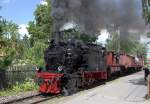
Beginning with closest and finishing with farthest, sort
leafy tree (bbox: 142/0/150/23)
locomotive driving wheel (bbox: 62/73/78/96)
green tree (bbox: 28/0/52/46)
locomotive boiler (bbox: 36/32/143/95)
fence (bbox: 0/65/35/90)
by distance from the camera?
1. locomotive boiler (bbox: 36/32/143/95)
2. locomotive driving wheel (bbox: 62/73/78/96)
3. fence (bbox: 0/65/35/90)
4. leafy tree (bbox: 142/0/150/23)
5. green tree (bbox: 28/0/52/46)

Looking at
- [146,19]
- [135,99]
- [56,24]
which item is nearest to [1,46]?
[56,24]

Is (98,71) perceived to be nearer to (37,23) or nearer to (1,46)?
(1,46)

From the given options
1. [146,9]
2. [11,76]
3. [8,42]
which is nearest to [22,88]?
[11,76]

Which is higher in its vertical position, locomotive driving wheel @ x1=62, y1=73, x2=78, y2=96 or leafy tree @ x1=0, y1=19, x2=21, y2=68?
leafy tree @ x1=0, y1=19, x2=21, y2=68

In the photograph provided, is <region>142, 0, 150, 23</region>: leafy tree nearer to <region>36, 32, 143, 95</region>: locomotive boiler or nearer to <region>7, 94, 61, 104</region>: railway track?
<region>36, 32, 143, 95</region>: locomotive boiler

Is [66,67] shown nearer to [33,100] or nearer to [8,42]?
[33,100]

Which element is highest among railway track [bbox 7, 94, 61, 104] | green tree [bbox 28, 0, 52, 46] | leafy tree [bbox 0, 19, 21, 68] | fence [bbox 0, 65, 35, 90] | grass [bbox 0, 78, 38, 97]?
green tree [bbox 28, 0, 52, 46]

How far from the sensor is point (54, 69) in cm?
2194

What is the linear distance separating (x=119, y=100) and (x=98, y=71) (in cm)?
904

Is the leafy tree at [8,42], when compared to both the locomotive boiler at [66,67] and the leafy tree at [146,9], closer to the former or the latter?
the locomotive boiler at [66,67]

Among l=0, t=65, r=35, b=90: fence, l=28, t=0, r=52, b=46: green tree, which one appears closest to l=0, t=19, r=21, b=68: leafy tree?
l=0, t=65, r=35, b=90: fence

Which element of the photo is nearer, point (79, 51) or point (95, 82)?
point (79, 51)

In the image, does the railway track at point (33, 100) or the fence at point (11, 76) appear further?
the fence at point (11, 76)

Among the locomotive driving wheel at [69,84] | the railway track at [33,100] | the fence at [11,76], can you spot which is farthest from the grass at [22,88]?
the locomotive driving wheel at [69,84]
